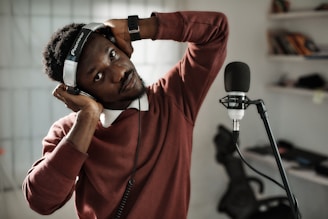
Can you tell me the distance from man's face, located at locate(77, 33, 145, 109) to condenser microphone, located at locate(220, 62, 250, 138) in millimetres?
299

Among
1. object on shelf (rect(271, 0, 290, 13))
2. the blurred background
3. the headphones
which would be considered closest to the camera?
the headphones

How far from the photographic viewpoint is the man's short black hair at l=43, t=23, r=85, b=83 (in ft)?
3.62

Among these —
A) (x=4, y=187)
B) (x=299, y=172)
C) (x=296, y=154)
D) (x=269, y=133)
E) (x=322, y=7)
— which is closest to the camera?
(x=269, y=133)

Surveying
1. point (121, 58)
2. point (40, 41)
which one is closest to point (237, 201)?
point (40, 41)

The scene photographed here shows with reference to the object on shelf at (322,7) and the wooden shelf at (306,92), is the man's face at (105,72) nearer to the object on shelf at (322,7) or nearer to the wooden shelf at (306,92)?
the wooden shelf at (306,92)

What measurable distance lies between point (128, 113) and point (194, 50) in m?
0.28

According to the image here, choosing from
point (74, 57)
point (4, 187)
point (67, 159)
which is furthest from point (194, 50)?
point (4, 187)

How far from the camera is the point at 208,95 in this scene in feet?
9.33

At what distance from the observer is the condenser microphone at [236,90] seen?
0.92m

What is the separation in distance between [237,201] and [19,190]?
4.72ft

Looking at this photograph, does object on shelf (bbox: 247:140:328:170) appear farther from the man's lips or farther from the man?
the man's lips

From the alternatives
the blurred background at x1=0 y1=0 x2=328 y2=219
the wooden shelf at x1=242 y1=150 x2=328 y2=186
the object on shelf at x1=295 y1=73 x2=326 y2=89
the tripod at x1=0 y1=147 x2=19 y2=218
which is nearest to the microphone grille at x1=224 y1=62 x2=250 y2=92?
the blurred background at x1=0 y1=0 x2=328 y2=219

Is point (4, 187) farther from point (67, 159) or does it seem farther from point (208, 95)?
point (208, 95)

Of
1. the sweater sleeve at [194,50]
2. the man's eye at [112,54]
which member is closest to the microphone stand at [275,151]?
the sweater sleeve at [194,50]
